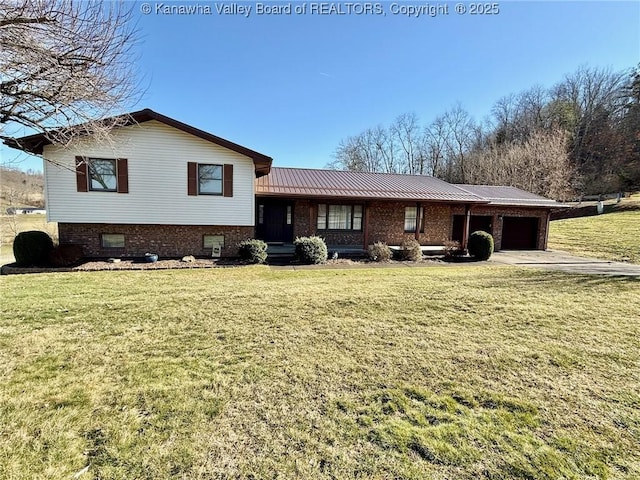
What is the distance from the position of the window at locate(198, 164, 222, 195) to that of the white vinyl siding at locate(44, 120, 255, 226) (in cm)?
20

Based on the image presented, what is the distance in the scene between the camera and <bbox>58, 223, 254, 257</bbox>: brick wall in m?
10.9

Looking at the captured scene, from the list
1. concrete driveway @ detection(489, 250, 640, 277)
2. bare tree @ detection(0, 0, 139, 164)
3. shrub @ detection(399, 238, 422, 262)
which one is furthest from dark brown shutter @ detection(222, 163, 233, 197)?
concrete driveway @ detection(489, 250, 640, 277)

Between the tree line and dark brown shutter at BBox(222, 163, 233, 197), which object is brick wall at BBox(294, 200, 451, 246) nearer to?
dark brown shutter at BBox(222, 163, 233, 197)

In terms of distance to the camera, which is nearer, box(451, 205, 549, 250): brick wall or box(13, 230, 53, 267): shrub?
box(13, 230, 53, 267): shrub

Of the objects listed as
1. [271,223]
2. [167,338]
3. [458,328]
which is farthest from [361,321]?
[271,223]

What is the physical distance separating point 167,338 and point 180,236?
8170 mm

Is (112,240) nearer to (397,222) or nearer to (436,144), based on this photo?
(397,222)

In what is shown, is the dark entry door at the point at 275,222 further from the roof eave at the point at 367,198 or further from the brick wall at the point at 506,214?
the brick wall at the point at 506,214

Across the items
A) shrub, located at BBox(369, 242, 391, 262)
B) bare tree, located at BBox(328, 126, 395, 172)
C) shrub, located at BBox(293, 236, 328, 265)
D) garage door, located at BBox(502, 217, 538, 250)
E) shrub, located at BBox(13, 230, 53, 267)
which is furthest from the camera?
bare tree, located at BBox(328, 126, 395, 172)

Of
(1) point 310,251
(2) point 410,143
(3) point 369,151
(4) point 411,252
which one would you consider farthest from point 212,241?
(2) point 410,143

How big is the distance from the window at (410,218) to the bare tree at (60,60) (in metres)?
13.1

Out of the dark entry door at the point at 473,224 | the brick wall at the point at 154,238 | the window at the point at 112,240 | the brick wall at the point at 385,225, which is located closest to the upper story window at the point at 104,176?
the brick wall at the point at 154,238

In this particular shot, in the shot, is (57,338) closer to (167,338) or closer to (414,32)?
(167,338)

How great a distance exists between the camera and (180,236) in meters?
11.6
